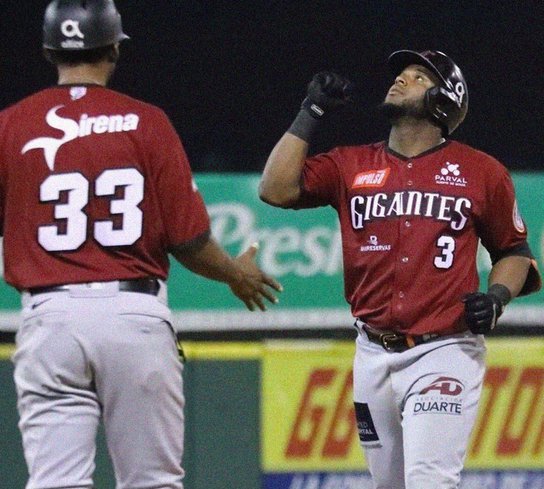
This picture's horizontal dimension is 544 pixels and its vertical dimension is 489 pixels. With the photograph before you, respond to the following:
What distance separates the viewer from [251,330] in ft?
23.1

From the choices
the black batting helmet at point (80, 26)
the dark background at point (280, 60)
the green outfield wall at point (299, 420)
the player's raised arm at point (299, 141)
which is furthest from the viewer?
the dark background at point (280, 60)

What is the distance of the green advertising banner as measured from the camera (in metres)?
6.86

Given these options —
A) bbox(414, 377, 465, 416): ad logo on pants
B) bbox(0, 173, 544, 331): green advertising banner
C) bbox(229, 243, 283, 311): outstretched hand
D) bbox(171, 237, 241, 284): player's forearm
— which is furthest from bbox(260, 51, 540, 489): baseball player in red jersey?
bbox(0, 173, 544, 331): green advertising banner

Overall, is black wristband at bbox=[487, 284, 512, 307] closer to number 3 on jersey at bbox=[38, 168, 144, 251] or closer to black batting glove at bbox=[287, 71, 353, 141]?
black batting glove at bbox=[287, 71, 353, 141]

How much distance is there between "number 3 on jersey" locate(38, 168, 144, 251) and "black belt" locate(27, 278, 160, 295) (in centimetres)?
10

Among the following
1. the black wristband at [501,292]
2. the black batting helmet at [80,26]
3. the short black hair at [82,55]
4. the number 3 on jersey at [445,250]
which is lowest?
the black wristband at [501,292]

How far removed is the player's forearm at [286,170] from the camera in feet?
14.0

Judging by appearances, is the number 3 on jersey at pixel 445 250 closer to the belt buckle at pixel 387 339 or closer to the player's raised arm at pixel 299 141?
the belt buckle at pixel 387 339

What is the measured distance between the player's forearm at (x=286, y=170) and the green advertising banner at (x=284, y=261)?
2549mm

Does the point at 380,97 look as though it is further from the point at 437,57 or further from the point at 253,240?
the point at 437,57

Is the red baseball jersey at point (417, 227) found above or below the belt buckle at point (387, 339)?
above

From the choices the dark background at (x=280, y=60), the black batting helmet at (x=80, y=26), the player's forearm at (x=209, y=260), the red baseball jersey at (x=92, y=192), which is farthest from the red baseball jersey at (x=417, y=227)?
the dark background at (x=280, y=60)

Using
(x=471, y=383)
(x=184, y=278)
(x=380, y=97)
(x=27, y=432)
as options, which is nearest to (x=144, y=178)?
(x=27, y=432)

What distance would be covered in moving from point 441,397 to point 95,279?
1179mm
